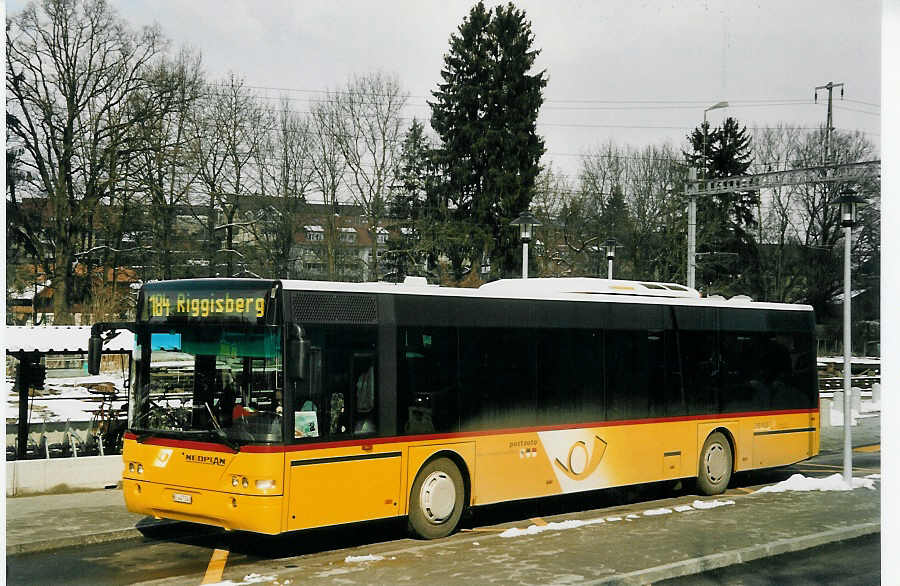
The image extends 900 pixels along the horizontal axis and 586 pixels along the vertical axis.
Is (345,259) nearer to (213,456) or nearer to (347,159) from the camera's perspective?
(347,159)

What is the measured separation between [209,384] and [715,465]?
324 inches

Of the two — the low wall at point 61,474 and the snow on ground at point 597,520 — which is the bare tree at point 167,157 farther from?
the snow on ground at point 597,520

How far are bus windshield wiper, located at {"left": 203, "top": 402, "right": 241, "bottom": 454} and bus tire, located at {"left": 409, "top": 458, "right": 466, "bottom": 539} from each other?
2.15 meters

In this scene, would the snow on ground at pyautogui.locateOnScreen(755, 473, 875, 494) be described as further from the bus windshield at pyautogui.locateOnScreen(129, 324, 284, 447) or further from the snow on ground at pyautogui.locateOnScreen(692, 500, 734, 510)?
the bus windshield at pyautogui.locateOnScreen(129, 324, 284, 447)

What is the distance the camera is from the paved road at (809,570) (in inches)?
368

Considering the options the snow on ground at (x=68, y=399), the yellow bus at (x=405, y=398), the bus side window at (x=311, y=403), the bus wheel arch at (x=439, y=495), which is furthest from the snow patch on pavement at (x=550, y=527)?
the snow on ground at (x=68, y=399)

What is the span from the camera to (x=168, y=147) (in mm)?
31812

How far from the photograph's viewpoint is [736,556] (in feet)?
33.6

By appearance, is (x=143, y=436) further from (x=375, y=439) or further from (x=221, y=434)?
(x=375, y=439)

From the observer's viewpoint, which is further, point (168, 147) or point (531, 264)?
point (531, 264)

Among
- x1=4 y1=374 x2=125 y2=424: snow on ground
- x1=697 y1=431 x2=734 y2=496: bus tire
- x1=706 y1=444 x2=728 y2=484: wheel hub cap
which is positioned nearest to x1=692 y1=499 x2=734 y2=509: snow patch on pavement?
x1=697 y1=431 x2=734 y2=496: bus tire

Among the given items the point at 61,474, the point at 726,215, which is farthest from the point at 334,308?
the point at 726,215
